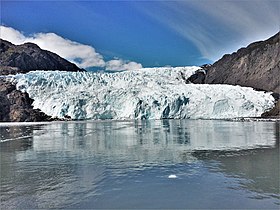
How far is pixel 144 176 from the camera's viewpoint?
780cm

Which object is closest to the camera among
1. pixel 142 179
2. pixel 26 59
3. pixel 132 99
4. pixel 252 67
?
pixel 142 179

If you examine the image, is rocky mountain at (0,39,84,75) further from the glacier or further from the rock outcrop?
the glacier

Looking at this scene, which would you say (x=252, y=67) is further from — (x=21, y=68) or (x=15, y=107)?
(x=21, y=68)

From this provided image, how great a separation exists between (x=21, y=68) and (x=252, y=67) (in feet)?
155

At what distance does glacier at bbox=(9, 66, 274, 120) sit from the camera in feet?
143

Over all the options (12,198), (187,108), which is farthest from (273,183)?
(187,108)

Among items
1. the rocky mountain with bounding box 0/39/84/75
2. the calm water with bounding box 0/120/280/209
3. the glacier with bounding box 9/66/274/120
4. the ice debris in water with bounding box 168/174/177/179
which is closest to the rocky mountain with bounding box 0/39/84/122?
the rocky mountain with bounding box 0/39/84/75

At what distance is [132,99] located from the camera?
44500mm

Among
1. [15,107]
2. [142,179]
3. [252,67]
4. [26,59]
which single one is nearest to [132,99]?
[15,107]

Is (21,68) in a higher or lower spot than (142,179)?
higher

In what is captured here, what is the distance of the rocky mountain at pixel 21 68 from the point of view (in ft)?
153

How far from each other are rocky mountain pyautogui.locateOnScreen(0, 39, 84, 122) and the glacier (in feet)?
4.02

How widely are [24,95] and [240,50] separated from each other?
4966cm

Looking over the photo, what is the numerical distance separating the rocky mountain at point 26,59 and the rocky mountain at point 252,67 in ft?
122
